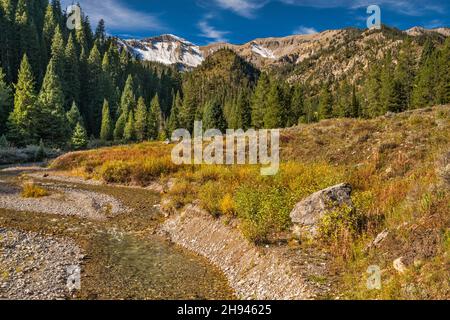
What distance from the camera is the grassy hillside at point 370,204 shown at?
758 centimetres

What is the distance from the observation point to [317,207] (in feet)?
36.7

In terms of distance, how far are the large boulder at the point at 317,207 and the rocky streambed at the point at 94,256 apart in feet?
9.49

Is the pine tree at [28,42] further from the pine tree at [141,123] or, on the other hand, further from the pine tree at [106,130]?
the pine tree at [141,123]

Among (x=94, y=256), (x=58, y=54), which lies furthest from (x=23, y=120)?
(x=94, y=256)

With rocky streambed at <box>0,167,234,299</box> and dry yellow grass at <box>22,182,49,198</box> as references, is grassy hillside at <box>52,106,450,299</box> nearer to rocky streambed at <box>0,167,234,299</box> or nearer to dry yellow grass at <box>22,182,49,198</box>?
rocky streambed at <box>0,167,234,299</box>

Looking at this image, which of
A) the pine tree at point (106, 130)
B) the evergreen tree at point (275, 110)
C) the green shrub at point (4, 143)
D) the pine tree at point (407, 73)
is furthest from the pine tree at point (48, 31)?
the pine tree at point (407, 73)

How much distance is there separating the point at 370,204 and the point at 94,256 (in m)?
9.06

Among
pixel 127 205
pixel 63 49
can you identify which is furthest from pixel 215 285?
pixel 63 49

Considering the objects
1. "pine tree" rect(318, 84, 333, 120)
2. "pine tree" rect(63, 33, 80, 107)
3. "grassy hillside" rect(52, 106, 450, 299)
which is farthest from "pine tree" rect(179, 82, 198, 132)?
"grassy hillside" rect(52, 106, 450, 299)
